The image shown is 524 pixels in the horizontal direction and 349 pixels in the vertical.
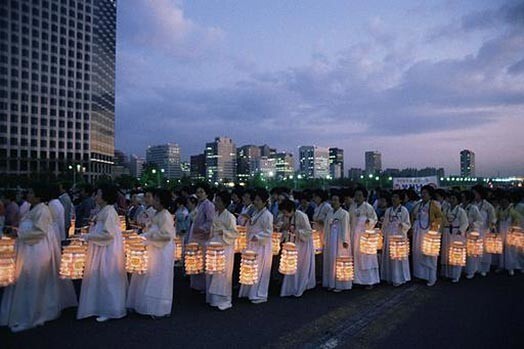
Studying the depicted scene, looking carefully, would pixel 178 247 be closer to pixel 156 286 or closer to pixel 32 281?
pixel 156 286

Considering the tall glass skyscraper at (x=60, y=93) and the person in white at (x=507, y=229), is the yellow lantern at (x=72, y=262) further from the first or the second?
the tall glass skyscraper at (x=60, y=93)

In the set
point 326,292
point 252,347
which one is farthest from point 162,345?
point 326,292

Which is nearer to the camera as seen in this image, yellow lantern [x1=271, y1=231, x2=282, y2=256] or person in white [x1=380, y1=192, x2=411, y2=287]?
yellow lantern [x1=271, y1=231, x2=282, y2=256]

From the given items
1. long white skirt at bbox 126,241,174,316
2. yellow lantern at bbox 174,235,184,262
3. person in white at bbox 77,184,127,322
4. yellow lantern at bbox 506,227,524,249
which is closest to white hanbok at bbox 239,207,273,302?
long white skirt at bbox 126,241,174,316

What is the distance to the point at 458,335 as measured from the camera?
6.44 m

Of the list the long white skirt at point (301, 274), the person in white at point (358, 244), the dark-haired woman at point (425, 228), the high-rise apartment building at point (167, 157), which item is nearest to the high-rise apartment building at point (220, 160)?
the high-rise apartment building at point (167, 157)

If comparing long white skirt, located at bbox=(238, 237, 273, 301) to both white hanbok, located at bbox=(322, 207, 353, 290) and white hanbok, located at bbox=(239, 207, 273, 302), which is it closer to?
white hanbok, located at bbox=(239, 207, 273, 302)

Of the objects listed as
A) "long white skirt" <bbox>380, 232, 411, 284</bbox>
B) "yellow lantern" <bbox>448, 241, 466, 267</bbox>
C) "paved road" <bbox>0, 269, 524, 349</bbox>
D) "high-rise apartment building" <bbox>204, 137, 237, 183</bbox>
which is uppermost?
"high-rise apartment building" <bbox>204, 137, 237, 183</bbox>

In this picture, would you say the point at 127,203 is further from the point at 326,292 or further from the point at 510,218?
the point at 510,218

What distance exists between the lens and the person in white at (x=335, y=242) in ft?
29.3

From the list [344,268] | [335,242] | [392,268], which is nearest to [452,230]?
[392,268]

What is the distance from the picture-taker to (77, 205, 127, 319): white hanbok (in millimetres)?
6746

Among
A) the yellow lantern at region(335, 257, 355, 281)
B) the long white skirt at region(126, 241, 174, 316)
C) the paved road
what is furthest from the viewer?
the yellow lantern at region(335, 257, 355, 281)

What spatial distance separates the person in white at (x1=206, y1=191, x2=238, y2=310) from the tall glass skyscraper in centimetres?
8116
